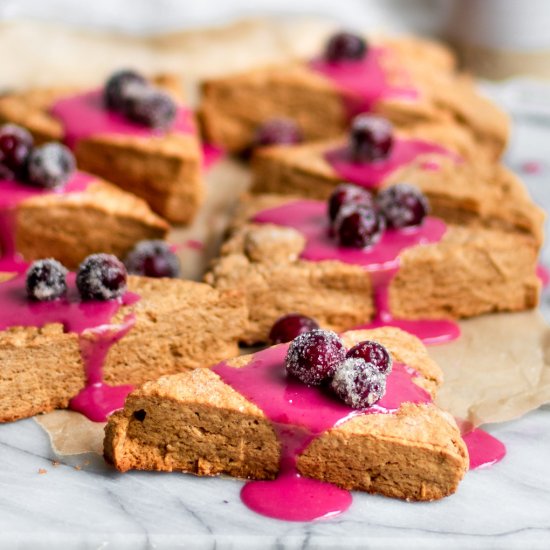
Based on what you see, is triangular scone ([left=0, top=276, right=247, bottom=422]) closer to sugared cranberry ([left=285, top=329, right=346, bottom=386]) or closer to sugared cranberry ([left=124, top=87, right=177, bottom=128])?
sugared cranberry ([left=285, top=329, right=346, bottom=386])

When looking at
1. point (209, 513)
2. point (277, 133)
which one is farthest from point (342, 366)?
point (277, 133)

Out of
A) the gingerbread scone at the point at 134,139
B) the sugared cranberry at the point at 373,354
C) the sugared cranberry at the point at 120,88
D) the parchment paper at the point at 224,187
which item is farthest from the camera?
the sugared cranberry at the point at 120,88

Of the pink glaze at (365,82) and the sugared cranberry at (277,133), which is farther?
the pink glaze at (365,82)

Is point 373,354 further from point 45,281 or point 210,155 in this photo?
point 210,155

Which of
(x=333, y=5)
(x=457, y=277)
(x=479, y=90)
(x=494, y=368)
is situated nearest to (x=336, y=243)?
(x=457, y=277)

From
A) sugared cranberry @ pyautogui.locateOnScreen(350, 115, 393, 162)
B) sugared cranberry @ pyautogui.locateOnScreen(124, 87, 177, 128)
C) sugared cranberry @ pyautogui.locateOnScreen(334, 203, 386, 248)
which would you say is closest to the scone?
sugared cranberry @ pyautogui.locateOnScreen(124, 87, 177, 128)

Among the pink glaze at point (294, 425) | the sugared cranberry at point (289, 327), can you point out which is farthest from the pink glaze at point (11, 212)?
the pink glaze at point (294, 425)

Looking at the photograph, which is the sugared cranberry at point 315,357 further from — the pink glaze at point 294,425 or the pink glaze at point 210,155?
the pink glaze at point 210,155
